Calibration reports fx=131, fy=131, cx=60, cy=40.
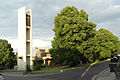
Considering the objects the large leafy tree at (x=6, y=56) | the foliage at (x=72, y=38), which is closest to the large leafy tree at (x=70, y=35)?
the foliage at (x=72, y=38)

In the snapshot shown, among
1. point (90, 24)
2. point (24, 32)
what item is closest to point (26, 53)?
point (24, 32)

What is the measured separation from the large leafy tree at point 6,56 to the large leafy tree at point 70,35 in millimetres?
18051

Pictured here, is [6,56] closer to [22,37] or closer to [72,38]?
[22,37]

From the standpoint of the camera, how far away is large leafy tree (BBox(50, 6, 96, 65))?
Answer: 81.7ft

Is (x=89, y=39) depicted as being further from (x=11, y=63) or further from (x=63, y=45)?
(x=11, y=63)

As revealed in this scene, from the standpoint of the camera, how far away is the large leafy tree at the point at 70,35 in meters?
24.9

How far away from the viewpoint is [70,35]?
1033 inches

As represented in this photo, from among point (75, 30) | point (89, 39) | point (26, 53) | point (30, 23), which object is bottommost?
point (26, 53)

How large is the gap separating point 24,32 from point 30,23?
361cm

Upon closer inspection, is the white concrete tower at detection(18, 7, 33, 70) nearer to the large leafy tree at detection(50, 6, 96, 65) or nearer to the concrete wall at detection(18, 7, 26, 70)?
the concrete wall at detection(18, 7, 26, 70)

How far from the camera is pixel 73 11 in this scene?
27.9m

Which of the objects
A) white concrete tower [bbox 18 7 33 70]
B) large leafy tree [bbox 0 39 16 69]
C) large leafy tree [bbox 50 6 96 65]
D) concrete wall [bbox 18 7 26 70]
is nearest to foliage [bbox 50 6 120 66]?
large leafy tree [bbox 50 6 96 65]

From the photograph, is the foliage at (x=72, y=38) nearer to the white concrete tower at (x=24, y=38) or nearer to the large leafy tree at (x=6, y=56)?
the white concrete tower at (x=24, y=38)

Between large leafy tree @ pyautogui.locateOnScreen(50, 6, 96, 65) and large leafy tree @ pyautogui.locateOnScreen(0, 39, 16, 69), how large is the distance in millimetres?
18051
